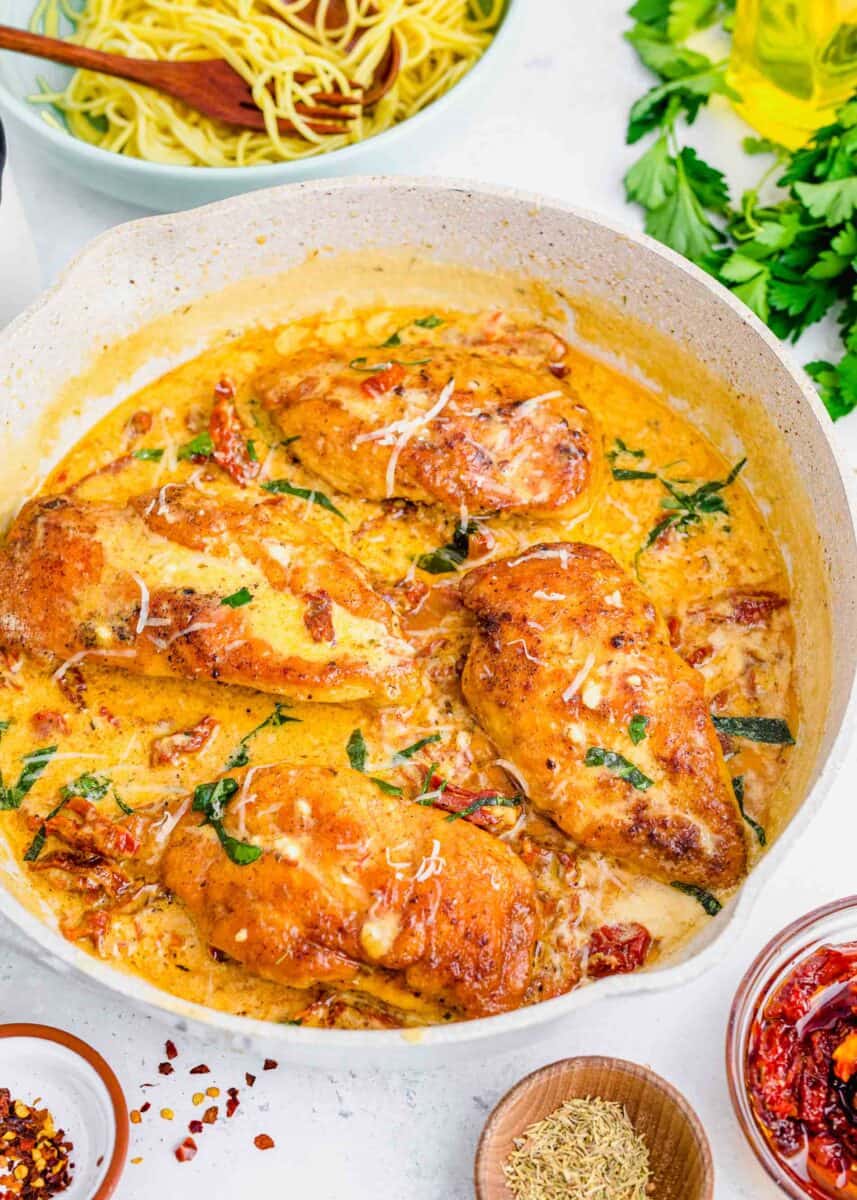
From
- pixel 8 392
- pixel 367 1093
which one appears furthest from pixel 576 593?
pixel 8 392

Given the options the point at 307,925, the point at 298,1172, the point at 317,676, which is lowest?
the point at 298,1172

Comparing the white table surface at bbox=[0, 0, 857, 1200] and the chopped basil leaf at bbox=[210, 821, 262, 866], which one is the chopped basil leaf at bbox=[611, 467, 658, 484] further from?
the chopped basil leaf at bbox=[210, 821, 262, 866]

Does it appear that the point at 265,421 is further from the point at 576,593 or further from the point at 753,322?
the point at 753,322

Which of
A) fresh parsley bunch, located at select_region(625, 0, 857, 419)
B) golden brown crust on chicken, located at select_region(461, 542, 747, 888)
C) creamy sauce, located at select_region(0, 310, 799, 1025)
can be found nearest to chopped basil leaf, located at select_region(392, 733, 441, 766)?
creamy sauce, located at select_region(0, 310, 799, 1025)

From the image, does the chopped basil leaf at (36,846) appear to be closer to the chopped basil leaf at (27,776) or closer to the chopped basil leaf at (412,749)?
the chopped basil leaf at (27,776)

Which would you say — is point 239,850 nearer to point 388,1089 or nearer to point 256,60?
point 388,1089

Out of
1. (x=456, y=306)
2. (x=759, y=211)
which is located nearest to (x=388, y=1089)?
(x=456, y=306)

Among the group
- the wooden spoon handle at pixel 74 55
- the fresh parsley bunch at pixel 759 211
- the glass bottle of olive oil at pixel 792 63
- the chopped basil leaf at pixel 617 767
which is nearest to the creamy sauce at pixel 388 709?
the chopped basil leaf at pixel 617 767
